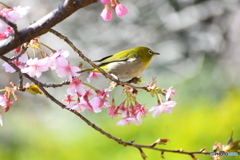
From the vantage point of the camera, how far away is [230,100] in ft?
11.3

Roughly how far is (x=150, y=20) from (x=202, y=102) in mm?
2630

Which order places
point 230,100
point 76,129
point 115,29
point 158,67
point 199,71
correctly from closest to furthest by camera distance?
point 230,100, point 76,129, point 199,71, point 158,67, point 115,29

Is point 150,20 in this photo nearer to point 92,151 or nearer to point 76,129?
point 76,129

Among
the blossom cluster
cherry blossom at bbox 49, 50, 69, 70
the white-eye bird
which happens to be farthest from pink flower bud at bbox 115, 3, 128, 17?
the white-eye bird

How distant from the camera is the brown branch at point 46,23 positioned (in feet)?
2.55

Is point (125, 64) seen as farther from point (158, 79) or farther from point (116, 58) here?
point (158, 79)

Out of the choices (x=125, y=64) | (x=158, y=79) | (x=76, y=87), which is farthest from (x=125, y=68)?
(x=158, y=79)

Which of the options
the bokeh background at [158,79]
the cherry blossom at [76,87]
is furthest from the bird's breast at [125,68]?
the bokeh background at [158,79]

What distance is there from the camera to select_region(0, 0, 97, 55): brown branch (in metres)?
0.78

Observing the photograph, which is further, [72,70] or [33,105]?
[33,105]

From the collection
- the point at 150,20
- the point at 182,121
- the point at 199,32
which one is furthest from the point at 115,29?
the point at 182,121

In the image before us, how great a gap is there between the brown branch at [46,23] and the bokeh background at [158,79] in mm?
1984

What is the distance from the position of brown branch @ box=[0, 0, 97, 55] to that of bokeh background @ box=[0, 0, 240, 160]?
6.51 feet

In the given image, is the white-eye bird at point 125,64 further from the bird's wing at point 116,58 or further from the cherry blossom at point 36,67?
the cherry blossom at point 36,67
